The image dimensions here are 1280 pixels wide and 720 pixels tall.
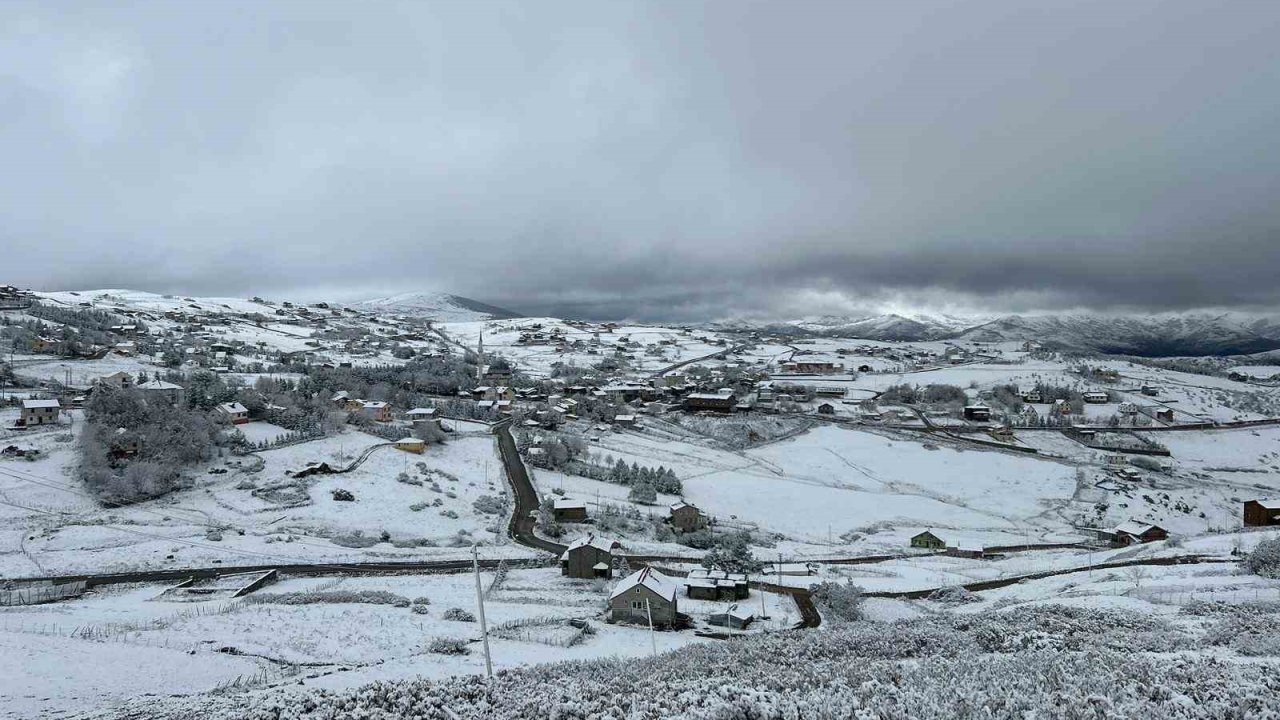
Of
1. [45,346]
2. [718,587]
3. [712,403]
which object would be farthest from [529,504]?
[45,346]

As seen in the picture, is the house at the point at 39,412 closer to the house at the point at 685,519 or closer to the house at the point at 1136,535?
the house at the point at 685,519

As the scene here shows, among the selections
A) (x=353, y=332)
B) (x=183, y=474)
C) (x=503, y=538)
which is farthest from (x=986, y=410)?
(x=353, y=332)

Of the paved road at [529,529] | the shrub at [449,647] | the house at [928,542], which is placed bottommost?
the house at [928,542]

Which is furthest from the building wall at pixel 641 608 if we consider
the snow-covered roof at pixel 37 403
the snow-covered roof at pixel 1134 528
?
the snow-covered roof at pixel 37 403

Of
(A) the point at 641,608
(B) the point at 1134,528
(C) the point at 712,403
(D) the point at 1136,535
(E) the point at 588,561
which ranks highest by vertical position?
(C) the point at 712,403

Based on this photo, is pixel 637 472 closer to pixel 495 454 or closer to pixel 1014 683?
pixel 495 454

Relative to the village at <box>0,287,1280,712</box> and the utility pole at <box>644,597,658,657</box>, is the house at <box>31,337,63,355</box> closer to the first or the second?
the village at <box>0,287,1280,712</box>

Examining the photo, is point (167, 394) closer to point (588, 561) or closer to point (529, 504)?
point (529, 504)
